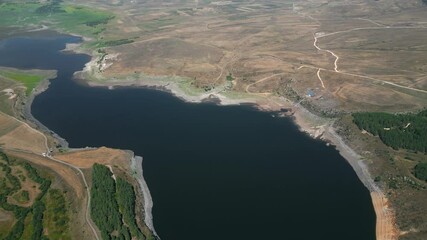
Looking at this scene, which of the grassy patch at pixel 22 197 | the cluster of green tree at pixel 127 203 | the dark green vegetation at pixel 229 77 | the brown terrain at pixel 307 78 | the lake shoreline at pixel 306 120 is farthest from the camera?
the dark green vegetation at pixel 229 77

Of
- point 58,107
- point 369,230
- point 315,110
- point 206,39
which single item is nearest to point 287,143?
point 315,110

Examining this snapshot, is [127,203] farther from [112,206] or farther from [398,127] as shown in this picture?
[398,127]

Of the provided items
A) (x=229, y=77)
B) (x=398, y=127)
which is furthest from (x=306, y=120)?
(x=229, y=77)

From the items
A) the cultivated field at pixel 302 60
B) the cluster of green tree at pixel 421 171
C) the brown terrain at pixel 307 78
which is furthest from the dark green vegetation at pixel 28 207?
the cluster of green tree at pixel 421 171

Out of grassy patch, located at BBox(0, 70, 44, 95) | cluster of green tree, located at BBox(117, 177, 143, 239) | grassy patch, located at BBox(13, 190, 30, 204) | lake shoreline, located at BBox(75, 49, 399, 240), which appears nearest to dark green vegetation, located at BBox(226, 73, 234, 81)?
lake shoreline, located at BBox(75, 49, 399, 240)

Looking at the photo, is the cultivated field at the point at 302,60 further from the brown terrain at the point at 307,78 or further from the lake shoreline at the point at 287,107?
the lake shoreline at the point at 287,107
